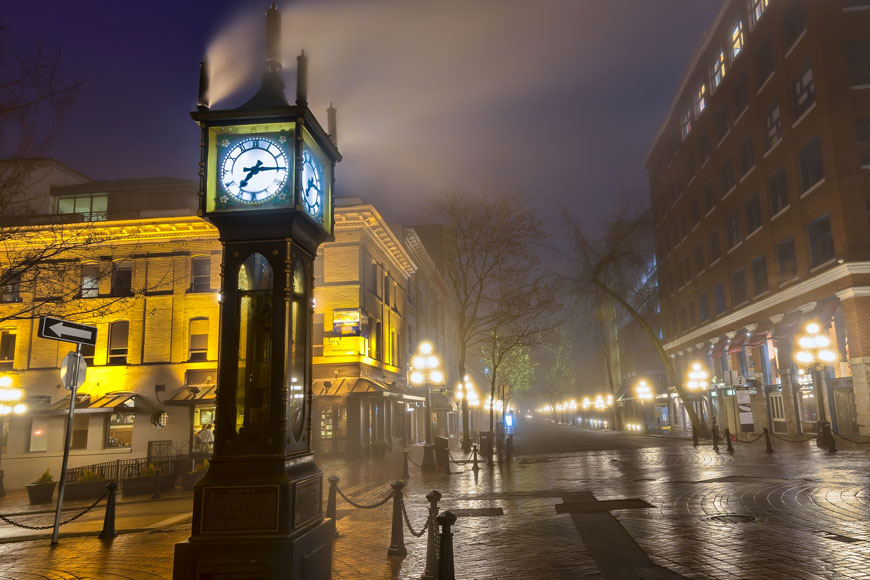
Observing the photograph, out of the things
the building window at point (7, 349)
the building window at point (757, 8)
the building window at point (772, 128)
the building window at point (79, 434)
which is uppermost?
the building window at point (757, 8)

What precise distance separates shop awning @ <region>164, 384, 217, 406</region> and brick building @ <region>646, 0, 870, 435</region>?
26.2 m

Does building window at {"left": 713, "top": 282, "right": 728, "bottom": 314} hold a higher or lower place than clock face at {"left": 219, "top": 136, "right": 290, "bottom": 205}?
higher

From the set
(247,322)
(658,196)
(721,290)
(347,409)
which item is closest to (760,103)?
(721,290)

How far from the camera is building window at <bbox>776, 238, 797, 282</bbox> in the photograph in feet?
103

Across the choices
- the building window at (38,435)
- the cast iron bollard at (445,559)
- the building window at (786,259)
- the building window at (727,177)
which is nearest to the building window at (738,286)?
the building window at (727,177)

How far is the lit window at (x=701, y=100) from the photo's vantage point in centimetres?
4210

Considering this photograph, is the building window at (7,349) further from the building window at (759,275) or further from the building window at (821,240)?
the building window at (759,275)

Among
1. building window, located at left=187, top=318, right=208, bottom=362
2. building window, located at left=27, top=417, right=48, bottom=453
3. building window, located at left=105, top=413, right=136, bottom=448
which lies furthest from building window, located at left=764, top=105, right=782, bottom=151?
building window, located at left=27, top=417, right=48, bottom=453

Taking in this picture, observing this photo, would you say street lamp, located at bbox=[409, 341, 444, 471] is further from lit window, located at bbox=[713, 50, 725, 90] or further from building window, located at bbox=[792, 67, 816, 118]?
lit window, located at bbox=[713, 50, 725, 90]

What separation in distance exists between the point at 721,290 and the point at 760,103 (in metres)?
13.6

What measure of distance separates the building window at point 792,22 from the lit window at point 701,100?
12.0 metres

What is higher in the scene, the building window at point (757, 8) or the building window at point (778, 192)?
the building window at point (757, 8)

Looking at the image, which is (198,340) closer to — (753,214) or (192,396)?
(192,396)

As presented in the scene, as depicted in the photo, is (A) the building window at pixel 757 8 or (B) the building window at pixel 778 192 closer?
(B) the building window at pixel 778 192
